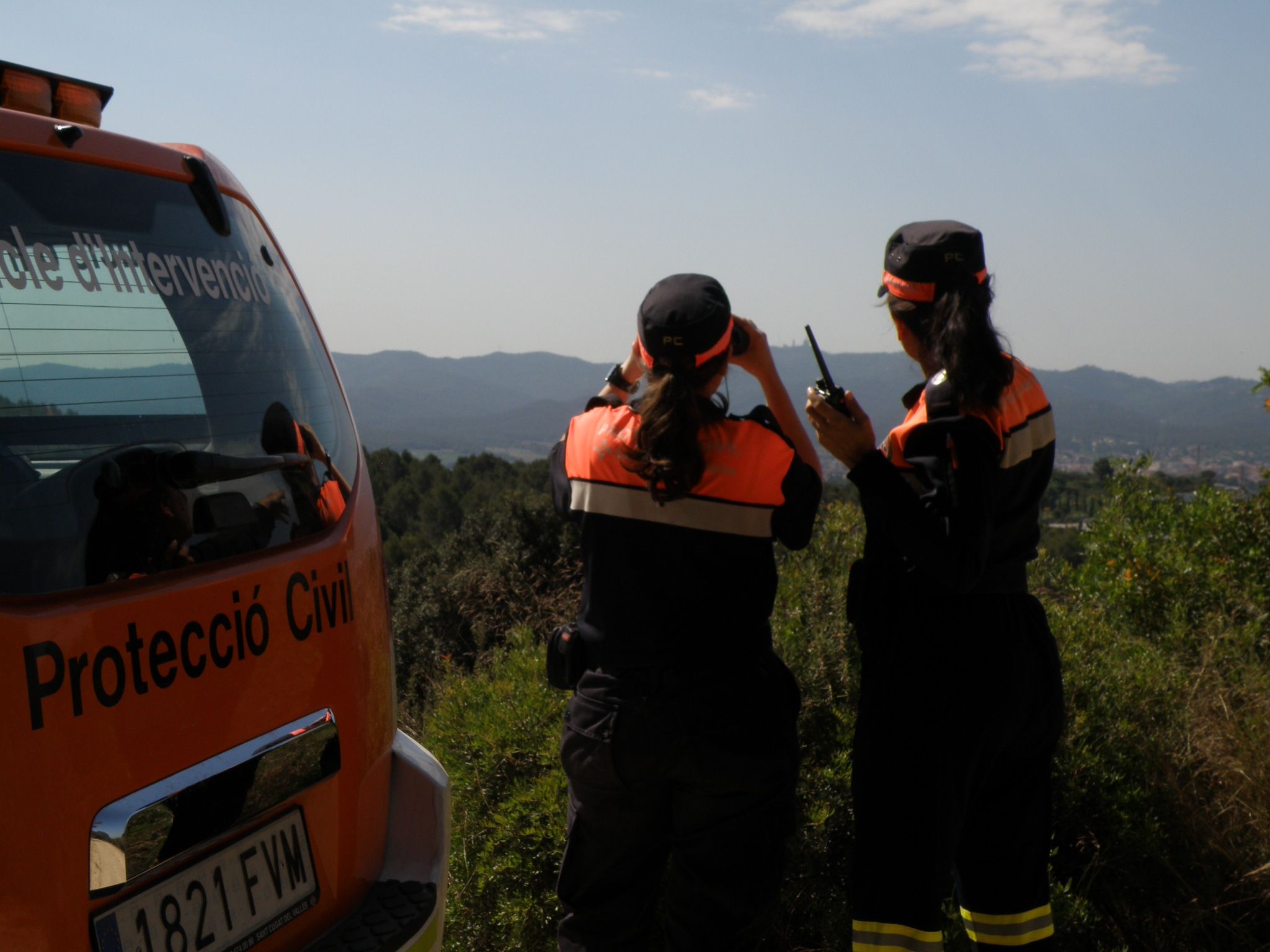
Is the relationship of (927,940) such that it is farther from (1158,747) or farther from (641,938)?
(1158,747)

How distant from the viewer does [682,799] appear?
8.37 feet

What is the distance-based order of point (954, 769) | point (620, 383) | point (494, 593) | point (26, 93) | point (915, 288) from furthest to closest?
point (494, 593) < point (620, 383) < point (915, 288) < point (954, 769) < point (26, 93)

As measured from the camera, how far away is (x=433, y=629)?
8.41 meters

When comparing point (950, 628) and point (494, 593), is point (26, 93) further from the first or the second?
point (494, 593)

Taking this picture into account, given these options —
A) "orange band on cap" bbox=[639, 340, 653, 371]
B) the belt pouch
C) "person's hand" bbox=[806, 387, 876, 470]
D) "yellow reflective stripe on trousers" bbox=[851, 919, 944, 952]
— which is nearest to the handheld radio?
"person's hand" bbox=[806, 387, 876, 470]

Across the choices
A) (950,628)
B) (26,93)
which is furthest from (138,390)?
(950,628)

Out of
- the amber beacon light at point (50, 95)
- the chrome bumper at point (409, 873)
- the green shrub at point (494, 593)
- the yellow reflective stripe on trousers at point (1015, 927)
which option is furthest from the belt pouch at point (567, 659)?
the green shrub at point (494, 593)

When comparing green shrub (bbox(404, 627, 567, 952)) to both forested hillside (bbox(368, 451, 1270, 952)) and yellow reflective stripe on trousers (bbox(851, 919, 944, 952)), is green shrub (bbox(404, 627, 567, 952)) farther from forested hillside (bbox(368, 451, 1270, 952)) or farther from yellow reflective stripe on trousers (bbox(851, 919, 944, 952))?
yellow reflective stripe on trousers (bbox(851, 919, 944, 952))

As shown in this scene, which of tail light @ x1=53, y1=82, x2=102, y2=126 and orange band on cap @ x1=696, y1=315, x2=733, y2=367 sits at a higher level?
Answer: tail light @ x1=53, y1=82, x2=102, y2=126

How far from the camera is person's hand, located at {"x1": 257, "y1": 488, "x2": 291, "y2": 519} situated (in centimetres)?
207

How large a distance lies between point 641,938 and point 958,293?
187 centimetres

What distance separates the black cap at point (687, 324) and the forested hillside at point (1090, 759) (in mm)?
1547

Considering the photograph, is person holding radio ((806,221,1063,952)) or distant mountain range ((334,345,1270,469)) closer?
person holding radio ((806,221,1063,952))

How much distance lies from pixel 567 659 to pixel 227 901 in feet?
3.36
